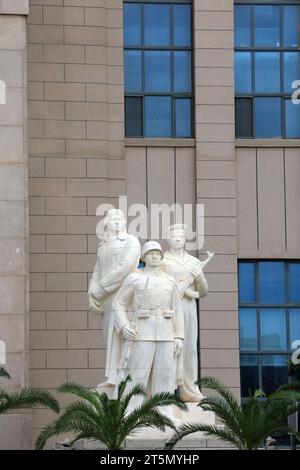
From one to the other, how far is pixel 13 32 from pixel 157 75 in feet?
14.5

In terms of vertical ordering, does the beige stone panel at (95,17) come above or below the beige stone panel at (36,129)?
above

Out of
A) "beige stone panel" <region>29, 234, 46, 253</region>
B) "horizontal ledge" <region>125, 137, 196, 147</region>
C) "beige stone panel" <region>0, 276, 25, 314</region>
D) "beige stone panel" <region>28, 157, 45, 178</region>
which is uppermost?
"horizontal ledge" <region>125, 137, 196, 147</region>

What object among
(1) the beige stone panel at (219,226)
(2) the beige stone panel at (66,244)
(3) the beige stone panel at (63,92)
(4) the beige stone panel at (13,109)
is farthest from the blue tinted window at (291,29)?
(4) the beige stone panel at (13,109)

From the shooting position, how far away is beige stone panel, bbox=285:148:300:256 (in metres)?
49.2

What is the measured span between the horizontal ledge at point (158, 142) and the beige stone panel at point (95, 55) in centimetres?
184

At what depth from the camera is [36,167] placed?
48.5 metres

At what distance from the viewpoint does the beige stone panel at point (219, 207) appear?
48875 mm

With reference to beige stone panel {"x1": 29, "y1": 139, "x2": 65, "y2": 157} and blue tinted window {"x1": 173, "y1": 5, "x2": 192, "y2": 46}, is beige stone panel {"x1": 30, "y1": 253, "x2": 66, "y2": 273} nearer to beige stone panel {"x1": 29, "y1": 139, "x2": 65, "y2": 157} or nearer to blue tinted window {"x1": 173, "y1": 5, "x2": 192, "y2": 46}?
beige stone panel {"x1": 29, "y1": 139, "x2": 65, "y2": 157}

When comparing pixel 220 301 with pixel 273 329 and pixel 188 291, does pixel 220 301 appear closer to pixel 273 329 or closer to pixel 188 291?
pixel 273 329

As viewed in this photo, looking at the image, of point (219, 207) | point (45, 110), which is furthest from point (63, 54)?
point (219, 207)

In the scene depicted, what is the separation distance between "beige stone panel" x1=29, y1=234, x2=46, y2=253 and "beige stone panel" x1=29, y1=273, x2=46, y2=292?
522 millimetres

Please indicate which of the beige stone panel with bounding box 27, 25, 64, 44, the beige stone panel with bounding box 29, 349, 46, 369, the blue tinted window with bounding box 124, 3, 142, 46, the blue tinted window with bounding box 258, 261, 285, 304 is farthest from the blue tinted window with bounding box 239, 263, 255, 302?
the beige stone panel with bounding box 27, 25, 64, 44

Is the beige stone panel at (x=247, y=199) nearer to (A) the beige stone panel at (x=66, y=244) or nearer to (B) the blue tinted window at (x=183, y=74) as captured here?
(B) the blue tinted window at (x=183, y=74)
